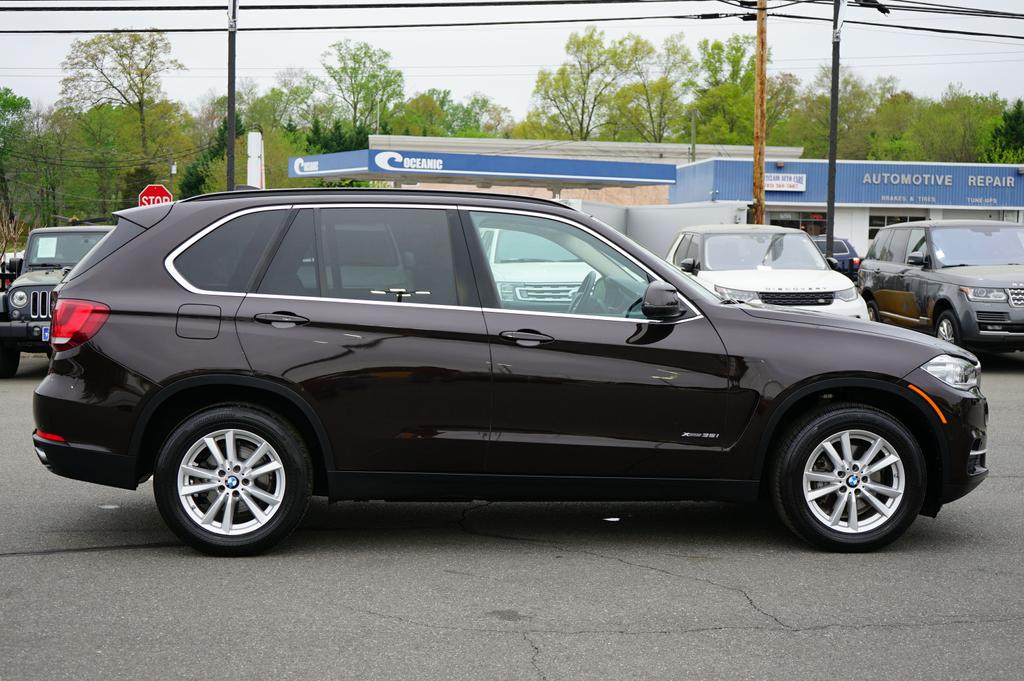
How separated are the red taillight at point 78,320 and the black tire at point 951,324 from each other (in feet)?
37.8

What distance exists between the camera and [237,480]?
5621 millimetres

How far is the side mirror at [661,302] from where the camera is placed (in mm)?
5555

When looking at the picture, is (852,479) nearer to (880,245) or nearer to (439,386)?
(439,386)

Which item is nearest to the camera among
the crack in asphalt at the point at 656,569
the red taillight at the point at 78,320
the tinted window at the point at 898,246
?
the crack in asphalt at the point at 656,569

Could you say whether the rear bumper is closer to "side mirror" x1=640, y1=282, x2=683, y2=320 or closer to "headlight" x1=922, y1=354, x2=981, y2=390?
"side mirror" x1=640, y1=282, x2=683, y2=320

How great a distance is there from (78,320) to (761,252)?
35.1 ft

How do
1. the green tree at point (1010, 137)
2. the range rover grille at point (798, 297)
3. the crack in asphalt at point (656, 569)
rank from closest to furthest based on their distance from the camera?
the crack in asphalt at point (656, 569) → the range rover grille at point (798, 297) → the green tree at point (1010, 137)

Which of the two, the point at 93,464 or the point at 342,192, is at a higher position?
the point at 342,192

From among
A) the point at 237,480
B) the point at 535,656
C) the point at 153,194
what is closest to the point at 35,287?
the point at 237,480

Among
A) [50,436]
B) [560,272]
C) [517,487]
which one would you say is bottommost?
[517,487]

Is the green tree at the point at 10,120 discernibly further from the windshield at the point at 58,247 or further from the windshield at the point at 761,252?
the windshield at the point at 761,252

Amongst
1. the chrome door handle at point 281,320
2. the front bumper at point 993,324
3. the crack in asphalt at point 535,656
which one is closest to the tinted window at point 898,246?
the front bumper at point 993,324

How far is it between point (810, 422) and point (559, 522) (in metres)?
1.59

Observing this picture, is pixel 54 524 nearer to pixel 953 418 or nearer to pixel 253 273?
pixel 253 273
